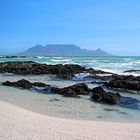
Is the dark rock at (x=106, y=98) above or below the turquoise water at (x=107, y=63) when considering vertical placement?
below

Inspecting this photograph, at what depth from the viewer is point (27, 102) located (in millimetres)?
12156

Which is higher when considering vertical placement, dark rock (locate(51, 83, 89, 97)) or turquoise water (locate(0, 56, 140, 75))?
turquoise water (locate(0, 56, 140, 75))

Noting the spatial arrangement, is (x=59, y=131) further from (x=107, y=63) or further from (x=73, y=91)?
(x=107, y=63)

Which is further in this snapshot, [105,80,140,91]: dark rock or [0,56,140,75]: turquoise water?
[0,56,140,75]: turquoise water

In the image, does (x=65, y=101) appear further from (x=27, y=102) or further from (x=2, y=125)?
(x=2, y=125)

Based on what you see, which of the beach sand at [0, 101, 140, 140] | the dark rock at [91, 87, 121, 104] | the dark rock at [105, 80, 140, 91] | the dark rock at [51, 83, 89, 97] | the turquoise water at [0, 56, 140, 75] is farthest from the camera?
the turquoise water at [0, 56, 140, 75]

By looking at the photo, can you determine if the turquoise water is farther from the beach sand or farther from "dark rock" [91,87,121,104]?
the beach sand

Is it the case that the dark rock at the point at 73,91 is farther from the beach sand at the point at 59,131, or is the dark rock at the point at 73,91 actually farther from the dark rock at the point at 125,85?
the beach sand at the point at 59,131

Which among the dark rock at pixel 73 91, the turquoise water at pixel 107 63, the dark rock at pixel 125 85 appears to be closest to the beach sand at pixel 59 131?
the dark rock at pixel 73 91

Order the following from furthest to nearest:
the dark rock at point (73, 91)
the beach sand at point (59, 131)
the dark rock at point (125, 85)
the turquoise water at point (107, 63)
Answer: the turquoise water at point (107, 63)
the dark rock at point (125, 85)
the dark rock at point (73, 91)
the beach sand at point (59, 131)

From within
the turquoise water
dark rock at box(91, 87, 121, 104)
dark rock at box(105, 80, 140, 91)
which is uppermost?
the turquoise water

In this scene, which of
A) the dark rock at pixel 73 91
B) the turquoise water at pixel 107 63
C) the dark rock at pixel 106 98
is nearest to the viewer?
the dark rock at pixel 106 98

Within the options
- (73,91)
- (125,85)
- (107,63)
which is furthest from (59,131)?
(107,63)

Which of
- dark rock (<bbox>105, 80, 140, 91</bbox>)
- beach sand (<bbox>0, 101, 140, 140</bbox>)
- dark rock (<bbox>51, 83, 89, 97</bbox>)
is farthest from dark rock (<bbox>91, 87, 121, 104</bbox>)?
beach sand (<bbox>0, 101, 140, 140</bbox>)
